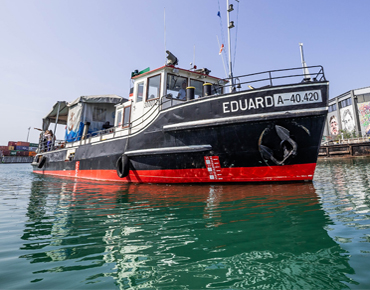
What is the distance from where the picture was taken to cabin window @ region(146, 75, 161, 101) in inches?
331

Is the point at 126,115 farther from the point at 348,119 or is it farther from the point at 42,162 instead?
the point at 348,119

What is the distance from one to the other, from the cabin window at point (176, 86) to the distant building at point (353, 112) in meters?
38.2

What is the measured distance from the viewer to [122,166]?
812 cm

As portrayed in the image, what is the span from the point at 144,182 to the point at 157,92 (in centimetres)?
334

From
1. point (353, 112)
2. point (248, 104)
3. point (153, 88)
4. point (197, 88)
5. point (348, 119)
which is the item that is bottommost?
point (248, 104)

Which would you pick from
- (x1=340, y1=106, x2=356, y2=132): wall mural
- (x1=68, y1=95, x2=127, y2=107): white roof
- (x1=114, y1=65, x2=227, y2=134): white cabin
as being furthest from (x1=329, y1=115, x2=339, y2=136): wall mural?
(x1=68, y1=95, x2=127, y2=107): white roof

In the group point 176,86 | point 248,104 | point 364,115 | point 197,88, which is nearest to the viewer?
point 248,104

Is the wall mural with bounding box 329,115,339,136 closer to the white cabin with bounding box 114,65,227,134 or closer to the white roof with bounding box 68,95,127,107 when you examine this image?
the white cabin with bounding box 114,65,227,134

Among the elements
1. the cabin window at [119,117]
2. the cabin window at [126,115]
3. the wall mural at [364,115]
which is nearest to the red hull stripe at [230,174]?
the cabin window at [126,115]

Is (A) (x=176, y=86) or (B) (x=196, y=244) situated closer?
(B) (x=196, y=244)

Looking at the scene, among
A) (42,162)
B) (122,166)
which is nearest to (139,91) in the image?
(122,166)

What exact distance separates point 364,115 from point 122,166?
42.1m

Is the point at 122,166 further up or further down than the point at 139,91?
further down

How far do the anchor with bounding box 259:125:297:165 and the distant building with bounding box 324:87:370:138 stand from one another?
3865 cm
